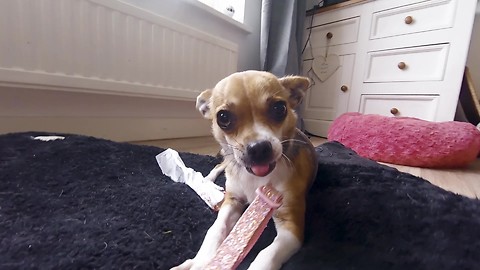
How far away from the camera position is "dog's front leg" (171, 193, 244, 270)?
0.52m

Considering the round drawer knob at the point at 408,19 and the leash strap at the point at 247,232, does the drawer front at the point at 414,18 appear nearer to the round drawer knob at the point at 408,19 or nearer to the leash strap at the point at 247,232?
the round drawer knob at the point at 408,19

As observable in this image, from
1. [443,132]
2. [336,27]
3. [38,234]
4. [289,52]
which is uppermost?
[336,27]

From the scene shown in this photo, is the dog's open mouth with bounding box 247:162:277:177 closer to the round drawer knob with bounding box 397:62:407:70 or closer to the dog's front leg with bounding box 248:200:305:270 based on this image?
the dog's front leg with bounding box 248:200:305:270

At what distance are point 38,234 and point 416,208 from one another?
0.79m

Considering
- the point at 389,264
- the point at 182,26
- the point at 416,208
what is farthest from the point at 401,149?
the point at 182,26

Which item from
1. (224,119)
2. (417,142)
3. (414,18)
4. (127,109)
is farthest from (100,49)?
(414,18)

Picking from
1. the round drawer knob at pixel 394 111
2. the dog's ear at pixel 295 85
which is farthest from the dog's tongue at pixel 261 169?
the round drawer knob at pixel 394 111

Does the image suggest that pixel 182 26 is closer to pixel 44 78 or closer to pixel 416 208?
pixel 44 78

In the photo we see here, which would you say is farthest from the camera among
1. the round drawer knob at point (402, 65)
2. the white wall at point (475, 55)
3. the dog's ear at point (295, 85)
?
the white wall at point (475, 55)

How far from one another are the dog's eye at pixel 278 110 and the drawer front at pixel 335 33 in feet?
6.56

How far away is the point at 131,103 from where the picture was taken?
1.77 metres

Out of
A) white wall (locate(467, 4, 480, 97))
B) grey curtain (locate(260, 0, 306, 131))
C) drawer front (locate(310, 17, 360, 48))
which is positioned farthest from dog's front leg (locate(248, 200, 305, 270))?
white wall (locate(467, 4, 480, 97))

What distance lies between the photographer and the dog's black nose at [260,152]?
597 mm

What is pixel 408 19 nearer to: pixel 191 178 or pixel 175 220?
pixel 191 178
